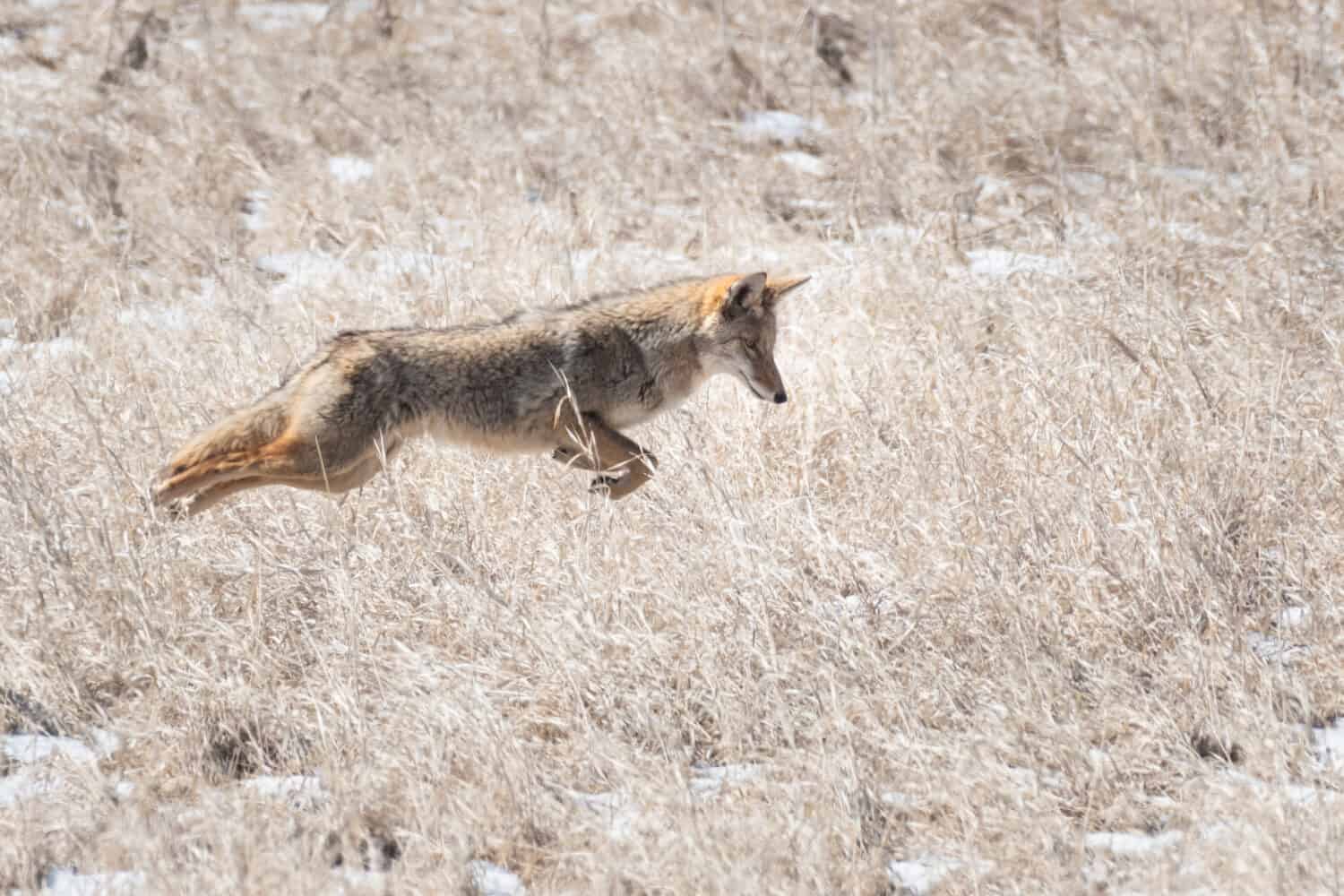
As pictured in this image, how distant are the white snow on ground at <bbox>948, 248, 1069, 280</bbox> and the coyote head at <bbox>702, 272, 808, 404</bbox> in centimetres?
220

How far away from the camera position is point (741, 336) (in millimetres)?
6844

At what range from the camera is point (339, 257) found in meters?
9.55

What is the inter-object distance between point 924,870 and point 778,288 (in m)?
3.47

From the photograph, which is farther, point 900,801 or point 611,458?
point 611,458

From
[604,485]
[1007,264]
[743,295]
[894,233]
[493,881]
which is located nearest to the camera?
[493,881]

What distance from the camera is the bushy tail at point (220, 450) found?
5.80 m

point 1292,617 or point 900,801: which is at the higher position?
point 900,801

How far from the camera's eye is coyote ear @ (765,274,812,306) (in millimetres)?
7039

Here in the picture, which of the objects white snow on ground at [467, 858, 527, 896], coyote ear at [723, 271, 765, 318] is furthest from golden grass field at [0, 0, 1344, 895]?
coyote ear at [723, 271, 765, 318]

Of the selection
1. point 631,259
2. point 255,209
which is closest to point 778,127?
point 631,259

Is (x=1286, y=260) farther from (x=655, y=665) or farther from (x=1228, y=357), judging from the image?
(x=655, y=665)

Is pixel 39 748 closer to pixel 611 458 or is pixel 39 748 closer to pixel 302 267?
pixel 611 458

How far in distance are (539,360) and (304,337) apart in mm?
2045

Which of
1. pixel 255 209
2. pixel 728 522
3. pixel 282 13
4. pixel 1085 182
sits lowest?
pixel 282 13
